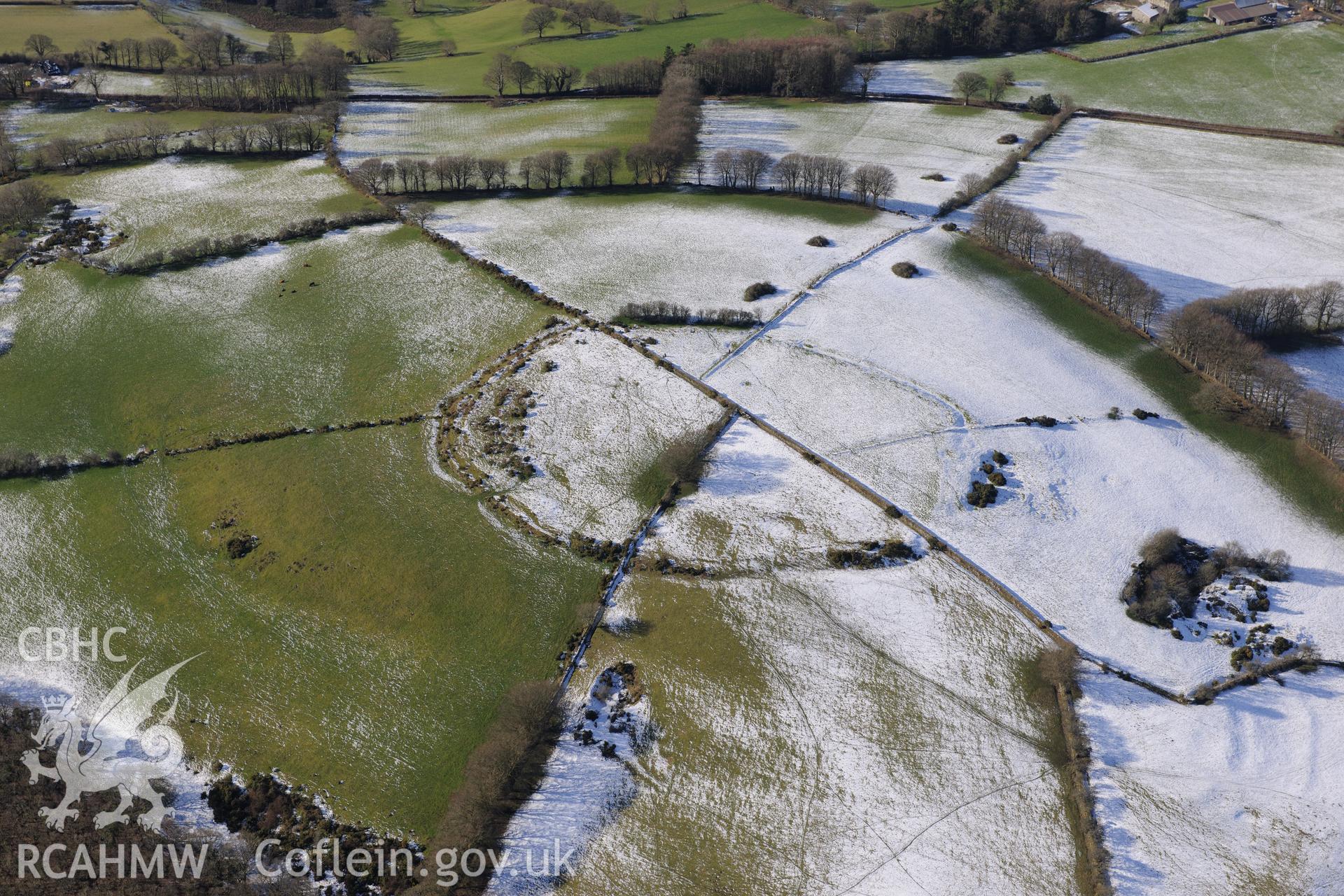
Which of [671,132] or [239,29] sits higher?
[239,29]

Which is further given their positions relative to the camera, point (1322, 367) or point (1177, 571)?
point (1322, 367)

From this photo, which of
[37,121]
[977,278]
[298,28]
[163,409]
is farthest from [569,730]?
[298,28]

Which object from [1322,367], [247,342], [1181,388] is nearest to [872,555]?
[1181,388]

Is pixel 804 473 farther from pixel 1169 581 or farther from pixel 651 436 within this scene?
pixel 1169 581

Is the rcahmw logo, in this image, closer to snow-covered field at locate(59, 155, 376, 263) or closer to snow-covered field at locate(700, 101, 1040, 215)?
snow-covered field at locate(59, 155, 376, 263)

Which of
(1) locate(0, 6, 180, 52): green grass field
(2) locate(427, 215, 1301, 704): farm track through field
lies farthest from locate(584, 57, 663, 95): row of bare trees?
(1) locate(0, 6, 180, 52): green grass field

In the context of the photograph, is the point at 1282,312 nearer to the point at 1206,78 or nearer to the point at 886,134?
the point at 886,134

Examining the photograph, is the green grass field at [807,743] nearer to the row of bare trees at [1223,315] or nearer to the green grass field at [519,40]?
the row of bare trees at [1223,315]
